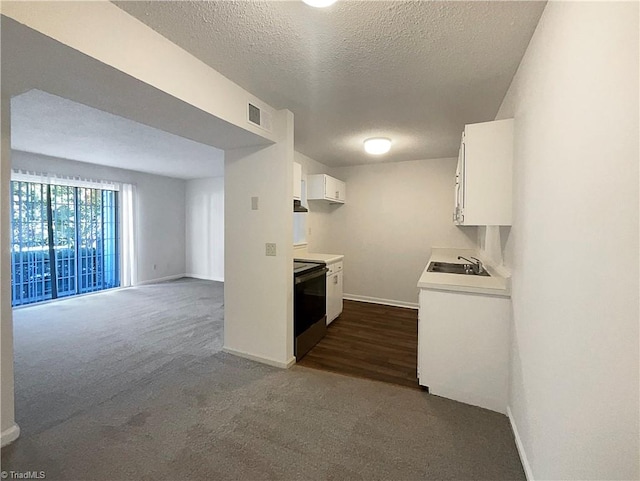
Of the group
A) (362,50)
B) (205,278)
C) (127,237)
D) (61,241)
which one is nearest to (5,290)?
(362,50)

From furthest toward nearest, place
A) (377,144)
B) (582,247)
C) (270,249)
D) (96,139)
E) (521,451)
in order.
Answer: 1. (96,139)
2. (377,144)
3. (270,249)
4. (521,451)
5. (582,247)

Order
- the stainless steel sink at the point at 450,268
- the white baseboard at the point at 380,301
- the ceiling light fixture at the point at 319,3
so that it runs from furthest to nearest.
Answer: the white baseboard at the point at 380,301, the stainless steel sink at the point at 450,268, the ceiling light fixture at the point at 319,3

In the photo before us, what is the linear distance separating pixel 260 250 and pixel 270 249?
0.41 feet

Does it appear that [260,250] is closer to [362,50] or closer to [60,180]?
[362,50]

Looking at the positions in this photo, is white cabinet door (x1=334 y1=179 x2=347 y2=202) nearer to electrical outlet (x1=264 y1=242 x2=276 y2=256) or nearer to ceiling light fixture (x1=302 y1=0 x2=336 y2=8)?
electrical outlet (x1=264 y1=242 x2=276 y2=256)

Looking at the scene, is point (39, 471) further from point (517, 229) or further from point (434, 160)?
point (434, 160)

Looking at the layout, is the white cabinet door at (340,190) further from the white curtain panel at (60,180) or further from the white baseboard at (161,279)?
the white baseboard at (161,279)

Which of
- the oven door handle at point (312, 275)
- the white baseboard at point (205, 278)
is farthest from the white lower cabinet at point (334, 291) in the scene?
the white baseboard at point (205, 278)

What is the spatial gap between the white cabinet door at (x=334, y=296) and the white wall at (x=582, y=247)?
2468 mm

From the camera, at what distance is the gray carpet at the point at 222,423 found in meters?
1.60

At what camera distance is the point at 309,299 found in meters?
3.23

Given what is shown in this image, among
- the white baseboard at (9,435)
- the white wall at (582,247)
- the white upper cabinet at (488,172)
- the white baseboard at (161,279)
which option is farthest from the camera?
the white baseboard at (161,279)

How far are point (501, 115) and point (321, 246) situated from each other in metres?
3.45

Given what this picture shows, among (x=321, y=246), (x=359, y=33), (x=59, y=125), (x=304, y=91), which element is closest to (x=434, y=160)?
(x=321, y=246)
